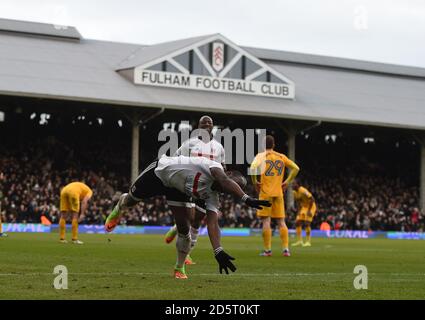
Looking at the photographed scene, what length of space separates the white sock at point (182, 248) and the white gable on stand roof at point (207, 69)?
118 ft

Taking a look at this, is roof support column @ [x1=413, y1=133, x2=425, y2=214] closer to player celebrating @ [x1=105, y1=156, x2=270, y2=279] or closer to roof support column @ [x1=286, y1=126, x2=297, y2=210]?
roof support column @ [x1=286, y1=126, x2=297, y2=210]

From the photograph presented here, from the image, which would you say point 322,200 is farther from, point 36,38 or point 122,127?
point 36,38

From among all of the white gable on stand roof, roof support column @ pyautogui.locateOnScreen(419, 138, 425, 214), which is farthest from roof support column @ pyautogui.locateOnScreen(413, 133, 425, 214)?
the white gable on stand roof

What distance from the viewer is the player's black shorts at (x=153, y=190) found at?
1226 cm

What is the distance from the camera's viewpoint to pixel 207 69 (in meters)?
50.5

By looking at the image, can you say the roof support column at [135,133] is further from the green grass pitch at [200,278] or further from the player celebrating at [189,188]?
the player celebrating at [189,188]

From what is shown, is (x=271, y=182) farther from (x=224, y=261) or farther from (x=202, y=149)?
(x=224, y=261)

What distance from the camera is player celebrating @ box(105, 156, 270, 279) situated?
37.1ft

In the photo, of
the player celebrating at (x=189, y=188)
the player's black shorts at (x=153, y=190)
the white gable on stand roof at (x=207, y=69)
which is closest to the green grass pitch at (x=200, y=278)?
the player celebrating at (x=189, y=188)

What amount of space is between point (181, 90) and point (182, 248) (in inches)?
1471

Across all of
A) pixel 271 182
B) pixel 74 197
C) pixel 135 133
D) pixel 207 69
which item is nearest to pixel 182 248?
pixel 271 182

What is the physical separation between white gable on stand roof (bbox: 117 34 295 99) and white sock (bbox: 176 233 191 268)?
3597 cm

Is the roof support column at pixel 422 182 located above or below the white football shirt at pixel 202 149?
above

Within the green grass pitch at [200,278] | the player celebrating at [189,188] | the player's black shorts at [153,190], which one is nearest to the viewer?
the green grass pitch at [200,278]
